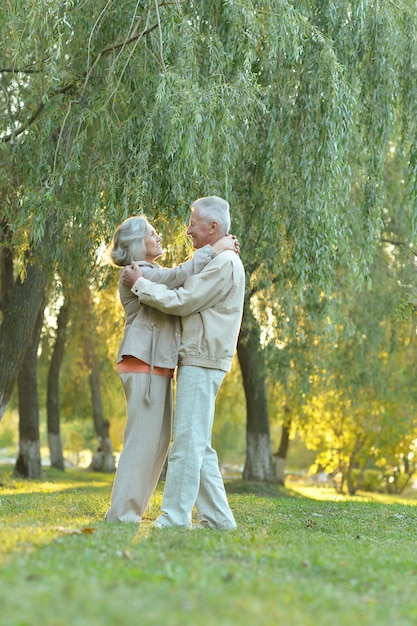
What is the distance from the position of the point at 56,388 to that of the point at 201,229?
1718cm

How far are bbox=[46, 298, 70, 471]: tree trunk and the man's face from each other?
44.7 ft

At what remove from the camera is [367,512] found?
10.3 metres

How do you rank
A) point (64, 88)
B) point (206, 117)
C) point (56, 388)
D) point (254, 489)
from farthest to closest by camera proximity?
point (56, 388) < point (254, 489) < point (64, 88) < point (206, 117)

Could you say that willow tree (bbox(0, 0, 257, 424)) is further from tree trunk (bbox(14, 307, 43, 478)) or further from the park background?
tree trunk (bbox(14, 307, 43, 478))

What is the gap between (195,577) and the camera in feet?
13.1

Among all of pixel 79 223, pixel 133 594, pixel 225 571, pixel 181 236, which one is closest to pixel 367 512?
pixel 181 236

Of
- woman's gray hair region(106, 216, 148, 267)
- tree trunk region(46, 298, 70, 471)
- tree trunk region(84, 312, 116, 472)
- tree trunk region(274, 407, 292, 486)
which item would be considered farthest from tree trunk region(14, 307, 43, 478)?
woman's gray hair region(106, 216, 148, 267)

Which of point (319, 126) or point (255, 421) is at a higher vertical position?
point (319, 126)

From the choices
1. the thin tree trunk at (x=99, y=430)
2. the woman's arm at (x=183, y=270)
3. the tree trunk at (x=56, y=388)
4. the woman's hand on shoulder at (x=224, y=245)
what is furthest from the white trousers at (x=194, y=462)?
the thin tree trunk at (x=99, y=430)

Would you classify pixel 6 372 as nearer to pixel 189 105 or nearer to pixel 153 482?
pixel 189 105

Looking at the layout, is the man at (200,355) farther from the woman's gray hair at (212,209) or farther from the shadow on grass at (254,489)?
the shadow on grass at (254,489)

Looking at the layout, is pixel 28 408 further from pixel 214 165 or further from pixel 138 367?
pixel 138 367

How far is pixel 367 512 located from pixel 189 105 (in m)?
5.18

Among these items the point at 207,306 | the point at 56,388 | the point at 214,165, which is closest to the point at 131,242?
the point at 207,306
